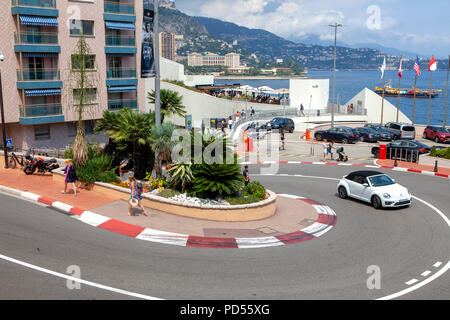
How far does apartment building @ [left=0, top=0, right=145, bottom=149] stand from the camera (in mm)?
34406

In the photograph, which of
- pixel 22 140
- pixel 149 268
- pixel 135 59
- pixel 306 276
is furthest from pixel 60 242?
pixel 135 59

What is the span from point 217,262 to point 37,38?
30.0m

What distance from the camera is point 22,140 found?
3703 cm

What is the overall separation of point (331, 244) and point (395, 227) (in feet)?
12.1

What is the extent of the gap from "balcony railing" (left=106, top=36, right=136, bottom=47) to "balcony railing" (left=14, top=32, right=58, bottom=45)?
484 centimetres

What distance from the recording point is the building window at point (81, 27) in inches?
1464

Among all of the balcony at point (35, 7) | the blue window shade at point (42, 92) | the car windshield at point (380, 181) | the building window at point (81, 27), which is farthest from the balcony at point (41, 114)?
the car windshield at point (380, 181)

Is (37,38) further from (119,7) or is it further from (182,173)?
(182,173)

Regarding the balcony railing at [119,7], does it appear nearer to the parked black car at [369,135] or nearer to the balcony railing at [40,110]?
the balcony railing at [40,110]

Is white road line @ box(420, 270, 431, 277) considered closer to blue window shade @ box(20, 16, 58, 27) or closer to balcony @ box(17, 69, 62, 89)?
balcony @ box(17, 69, 62, 89)

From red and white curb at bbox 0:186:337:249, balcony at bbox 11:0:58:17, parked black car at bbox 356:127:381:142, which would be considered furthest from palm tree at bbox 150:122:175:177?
parked black car at bbox 356:127:381:142

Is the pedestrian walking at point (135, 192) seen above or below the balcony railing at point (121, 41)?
below

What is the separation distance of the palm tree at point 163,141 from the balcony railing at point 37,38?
71.7 feet
